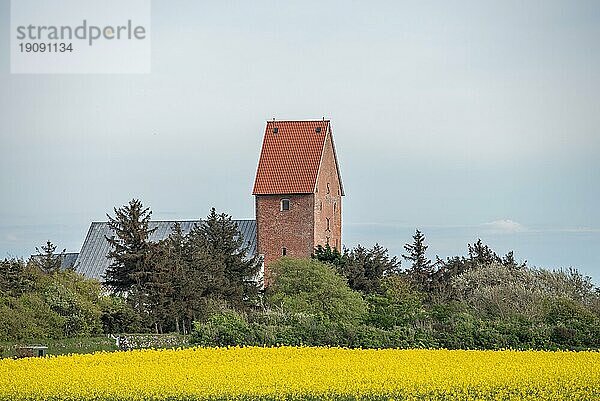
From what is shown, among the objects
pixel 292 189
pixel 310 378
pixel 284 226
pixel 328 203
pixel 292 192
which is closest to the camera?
pixel 310 378

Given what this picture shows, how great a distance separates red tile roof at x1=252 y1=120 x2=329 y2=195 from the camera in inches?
2490

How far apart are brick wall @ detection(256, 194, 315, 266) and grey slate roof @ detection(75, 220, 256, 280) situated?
140 cm

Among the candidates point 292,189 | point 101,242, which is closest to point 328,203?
point 292,189

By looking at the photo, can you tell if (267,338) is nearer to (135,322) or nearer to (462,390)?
(462,390)

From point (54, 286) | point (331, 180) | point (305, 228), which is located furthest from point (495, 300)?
point (331, 180)

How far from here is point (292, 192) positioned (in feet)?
206

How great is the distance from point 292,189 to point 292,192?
0.22 metres

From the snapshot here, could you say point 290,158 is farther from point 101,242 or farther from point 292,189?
point 101,242

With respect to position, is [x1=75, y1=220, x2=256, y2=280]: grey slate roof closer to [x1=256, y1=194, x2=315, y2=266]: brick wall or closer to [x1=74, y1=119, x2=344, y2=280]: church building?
[x1=74, y1=119, x2=344, y2=280]: church building

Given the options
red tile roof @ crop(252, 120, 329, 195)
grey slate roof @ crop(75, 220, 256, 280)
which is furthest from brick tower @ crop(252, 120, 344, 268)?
grey slate roof @ crop(75, 220, 256, 280)

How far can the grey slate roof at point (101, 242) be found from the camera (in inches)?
2603

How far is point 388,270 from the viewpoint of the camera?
181ft

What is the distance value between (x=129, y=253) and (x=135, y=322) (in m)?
5.66

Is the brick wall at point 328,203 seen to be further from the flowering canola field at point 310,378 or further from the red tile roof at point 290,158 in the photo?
the flowering canola field at point 310,378
